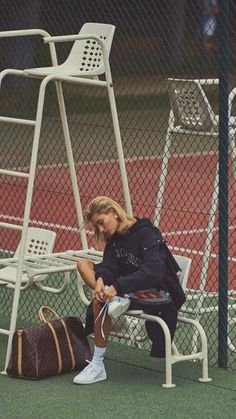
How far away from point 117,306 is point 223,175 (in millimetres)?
1050

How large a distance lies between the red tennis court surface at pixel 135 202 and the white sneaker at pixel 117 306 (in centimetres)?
Answer: 290

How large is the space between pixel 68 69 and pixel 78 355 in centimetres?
180

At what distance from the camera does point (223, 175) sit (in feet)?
28.2

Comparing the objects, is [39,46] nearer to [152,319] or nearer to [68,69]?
[68,69]

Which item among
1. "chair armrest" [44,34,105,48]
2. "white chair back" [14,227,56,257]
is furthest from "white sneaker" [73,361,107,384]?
"chair armrest" [44,34,105,48]

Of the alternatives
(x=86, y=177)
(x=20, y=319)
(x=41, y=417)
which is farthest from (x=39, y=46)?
(x=41, y=417)

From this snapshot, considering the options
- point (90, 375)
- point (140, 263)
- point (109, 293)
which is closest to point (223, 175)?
point (140, 263)

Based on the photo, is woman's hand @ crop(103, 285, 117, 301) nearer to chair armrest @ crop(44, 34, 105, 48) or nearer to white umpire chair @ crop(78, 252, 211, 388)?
white umpire chair @ crop(78, 252, 211, 388)

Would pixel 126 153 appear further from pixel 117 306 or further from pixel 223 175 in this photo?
pixel 117 306

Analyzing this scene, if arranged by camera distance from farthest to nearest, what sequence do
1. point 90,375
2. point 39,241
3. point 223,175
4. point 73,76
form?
point 39,241, point 73,76, point 223,175, point 90,375

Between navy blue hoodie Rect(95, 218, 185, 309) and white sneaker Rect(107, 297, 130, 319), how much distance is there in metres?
0.05

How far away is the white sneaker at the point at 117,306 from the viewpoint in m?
8.19

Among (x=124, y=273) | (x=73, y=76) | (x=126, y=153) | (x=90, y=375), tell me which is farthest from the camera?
(x=126, y=153)

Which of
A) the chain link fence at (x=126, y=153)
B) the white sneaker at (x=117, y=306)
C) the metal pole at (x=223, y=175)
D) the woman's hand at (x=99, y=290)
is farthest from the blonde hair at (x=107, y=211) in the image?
the chain link fence at (x=126, y=153)
